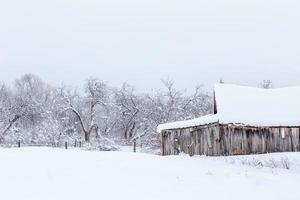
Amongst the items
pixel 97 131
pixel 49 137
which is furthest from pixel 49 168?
pixel 97 131

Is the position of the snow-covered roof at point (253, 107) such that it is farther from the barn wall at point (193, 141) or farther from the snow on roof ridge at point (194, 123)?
the barn wall at point (193, 141)

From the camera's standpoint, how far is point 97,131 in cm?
6325

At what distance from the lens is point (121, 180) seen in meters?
8.34

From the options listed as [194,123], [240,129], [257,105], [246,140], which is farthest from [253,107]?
[194,123]

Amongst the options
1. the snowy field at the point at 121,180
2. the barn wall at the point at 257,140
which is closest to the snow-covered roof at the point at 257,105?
the barn wall at the point at 257,140

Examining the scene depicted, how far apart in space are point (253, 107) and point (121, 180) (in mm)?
25609

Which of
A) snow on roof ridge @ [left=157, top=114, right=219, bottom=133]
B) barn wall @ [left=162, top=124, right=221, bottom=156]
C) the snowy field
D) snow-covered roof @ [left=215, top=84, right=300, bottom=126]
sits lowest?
the snowy field

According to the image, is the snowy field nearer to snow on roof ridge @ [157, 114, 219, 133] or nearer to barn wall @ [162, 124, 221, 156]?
snow on roof ridge @ [157, 114, 219, 133]

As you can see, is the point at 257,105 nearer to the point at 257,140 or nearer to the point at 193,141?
the point at 257,140

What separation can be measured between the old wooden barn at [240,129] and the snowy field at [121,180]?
20113 mm

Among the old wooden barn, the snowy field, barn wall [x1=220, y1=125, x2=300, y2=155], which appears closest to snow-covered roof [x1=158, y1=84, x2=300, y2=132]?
the old wooden barn

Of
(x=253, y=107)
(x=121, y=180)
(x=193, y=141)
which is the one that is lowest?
(x=121, y=180)

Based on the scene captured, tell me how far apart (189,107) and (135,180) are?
51723 mm

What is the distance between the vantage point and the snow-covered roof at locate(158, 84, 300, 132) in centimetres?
3061
